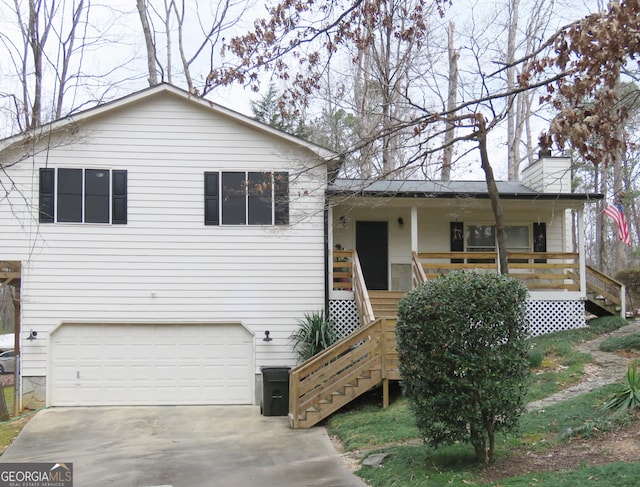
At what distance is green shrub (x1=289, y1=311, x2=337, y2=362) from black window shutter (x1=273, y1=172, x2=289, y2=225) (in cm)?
232

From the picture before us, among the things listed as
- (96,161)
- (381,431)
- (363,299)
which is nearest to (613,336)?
(363,299)

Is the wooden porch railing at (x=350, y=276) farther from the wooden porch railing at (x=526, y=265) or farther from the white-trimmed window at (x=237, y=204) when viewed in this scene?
the white-trimmed window at (x=237, y=204)

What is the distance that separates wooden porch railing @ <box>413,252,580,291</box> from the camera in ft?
53.7

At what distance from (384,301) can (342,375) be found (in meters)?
3.59

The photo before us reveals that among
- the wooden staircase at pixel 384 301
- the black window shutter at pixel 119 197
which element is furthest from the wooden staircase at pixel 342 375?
the black window shutter at pixel 119 197

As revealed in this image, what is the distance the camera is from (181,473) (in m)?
8.98

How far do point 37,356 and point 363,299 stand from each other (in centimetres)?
751

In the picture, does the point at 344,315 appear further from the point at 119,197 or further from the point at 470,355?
the point at 470,355

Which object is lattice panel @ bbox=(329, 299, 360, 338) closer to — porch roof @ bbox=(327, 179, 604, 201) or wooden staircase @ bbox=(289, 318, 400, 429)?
porch roof @ bbox=(327, 179, 604, 201)

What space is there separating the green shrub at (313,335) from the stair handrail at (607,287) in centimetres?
730

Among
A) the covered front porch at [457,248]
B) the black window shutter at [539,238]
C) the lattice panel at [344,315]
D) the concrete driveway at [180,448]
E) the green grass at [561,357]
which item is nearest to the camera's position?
the concrete driveway at [180,448]

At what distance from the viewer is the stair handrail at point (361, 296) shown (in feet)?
45.3

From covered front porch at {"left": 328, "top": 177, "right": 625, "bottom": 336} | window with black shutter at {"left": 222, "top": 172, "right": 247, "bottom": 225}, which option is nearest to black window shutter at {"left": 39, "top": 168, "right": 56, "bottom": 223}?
window with black shutter at {"left": 222, "top": 172, "right": 247, "bottom": 225}

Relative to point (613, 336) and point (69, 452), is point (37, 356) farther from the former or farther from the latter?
point (613, 336)
